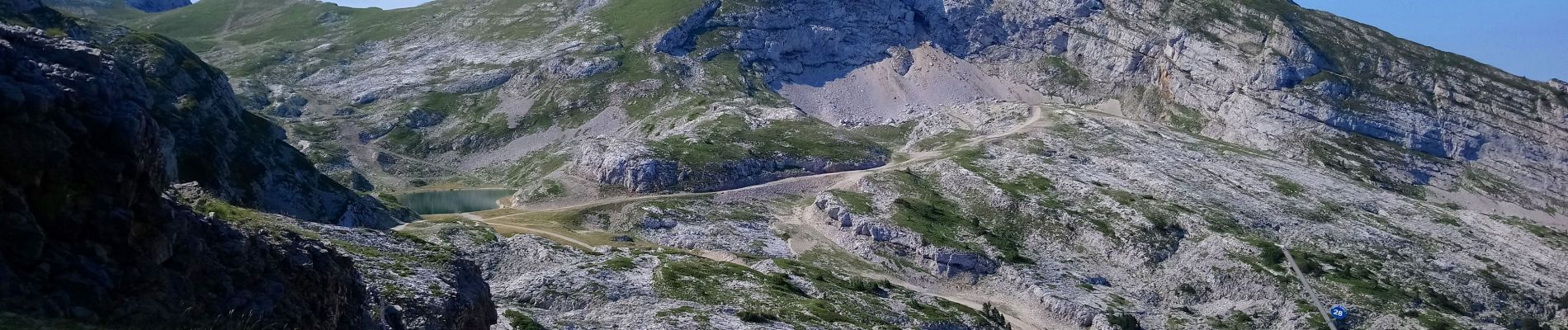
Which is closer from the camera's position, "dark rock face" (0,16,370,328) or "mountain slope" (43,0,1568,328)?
"dark rock face" (0,16,370,328)

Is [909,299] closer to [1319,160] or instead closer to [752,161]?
[752,161]

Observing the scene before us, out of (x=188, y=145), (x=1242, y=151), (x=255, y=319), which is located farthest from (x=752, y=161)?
(x=255, y=319)

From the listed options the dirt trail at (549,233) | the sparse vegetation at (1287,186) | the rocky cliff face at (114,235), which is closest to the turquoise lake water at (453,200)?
the dirt trail at (549,233)

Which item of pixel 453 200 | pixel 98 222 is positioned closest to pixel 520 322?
pixel 98 222

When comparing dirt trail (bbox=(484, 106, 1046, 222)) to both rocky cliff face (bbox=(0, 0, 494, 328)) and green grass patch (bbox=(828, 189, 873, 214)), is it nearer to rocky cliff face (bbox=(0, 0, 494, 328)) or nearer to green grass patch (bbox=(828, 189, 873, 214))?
green grass patch (bbox=(828, 189, 873, 214))

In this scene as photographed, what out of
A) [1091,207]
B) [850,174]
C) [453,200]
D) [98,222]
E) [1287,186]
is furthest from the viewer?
[453,200]

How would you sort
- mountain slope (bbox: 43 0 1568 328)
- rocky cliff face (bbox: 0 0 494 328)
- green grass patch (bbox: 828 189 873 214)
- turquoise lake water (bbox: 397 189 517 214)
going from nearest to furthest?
1. rocky cliff face (bbox: 0 0 494 328)
2. mountain slope (bbox: 43 0 1568 328)
3. green grass patch (bbox: 828 189 873 214)
4. turquoise lake water (bbox: 397 189 517 214)

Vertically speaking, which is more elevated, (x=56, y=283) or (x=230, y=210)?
(x=56, y=283)

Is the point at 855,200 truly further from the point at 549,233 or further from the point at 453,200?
the point at 453,200

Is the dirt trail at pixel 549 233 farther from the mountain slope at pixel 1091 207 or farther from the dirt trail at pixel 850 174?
the dirt trail at pixel 850 174

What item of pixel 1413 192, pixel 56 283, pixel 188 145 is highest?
pixel 56 283

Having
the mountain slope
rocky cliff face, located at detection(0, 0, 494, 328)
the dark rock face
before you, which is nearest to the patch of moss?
the mountain slope
